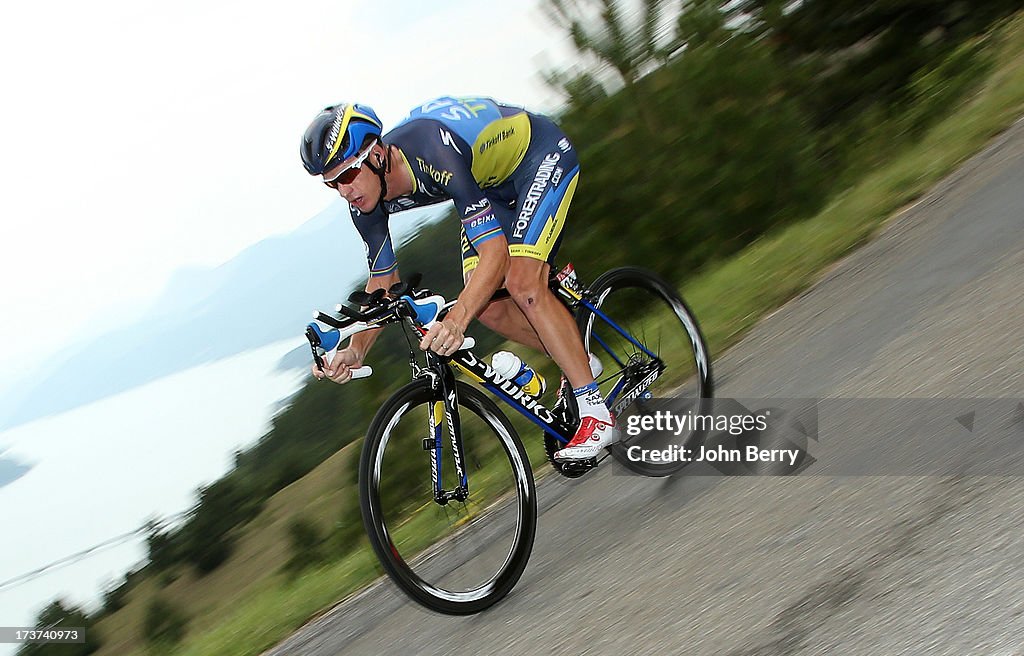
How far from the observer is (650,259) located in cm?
1141

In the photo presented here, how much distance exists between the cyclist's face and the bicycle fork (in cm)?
68

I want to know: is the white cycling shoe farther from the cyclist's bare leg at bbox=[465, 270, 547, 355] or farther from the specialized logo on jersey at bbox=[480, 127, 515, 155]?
the specialized logo on jersey at bbox=[480, 127, 515, 155]

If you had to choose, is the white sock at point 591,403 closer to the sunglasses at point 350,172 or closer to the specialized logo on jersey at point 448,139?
the specialized logo on jersey at point 448,139

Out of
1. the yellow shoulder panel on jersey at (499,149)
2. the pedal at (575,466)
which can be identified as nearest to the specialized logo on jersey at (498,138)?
the yellow shoulder panel on jersey at (499,149)

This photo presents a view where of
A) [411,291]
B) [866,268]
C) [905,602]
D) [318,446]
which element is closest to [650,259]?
[866,268]

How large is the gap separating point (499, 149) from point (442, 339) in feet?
3.26

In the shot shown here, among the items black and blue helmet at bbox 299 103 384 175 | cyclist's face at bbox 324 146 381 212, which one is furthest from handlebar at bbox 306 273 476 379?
black and blue helmet at bbox 299 103 384 175

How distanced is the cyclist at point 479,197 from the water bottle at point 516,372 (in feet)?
0.41

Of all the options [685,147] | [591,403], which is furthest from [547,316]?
[685,147]

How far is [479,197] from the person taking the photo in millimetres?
3764

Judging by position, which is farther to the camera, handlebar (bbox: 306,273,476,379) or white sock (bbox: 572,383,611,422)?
white sock (bbox: 572,383,611,422)

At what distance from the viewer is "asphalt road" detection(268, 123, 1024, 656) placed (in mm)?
2918

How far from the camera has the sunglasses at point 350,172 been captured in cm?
364

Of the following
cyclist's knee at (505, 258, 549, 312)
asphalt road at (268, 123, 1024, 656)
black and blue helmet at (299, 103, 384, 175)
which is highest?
black and blue helmet at (299, 103, 384, 175)
